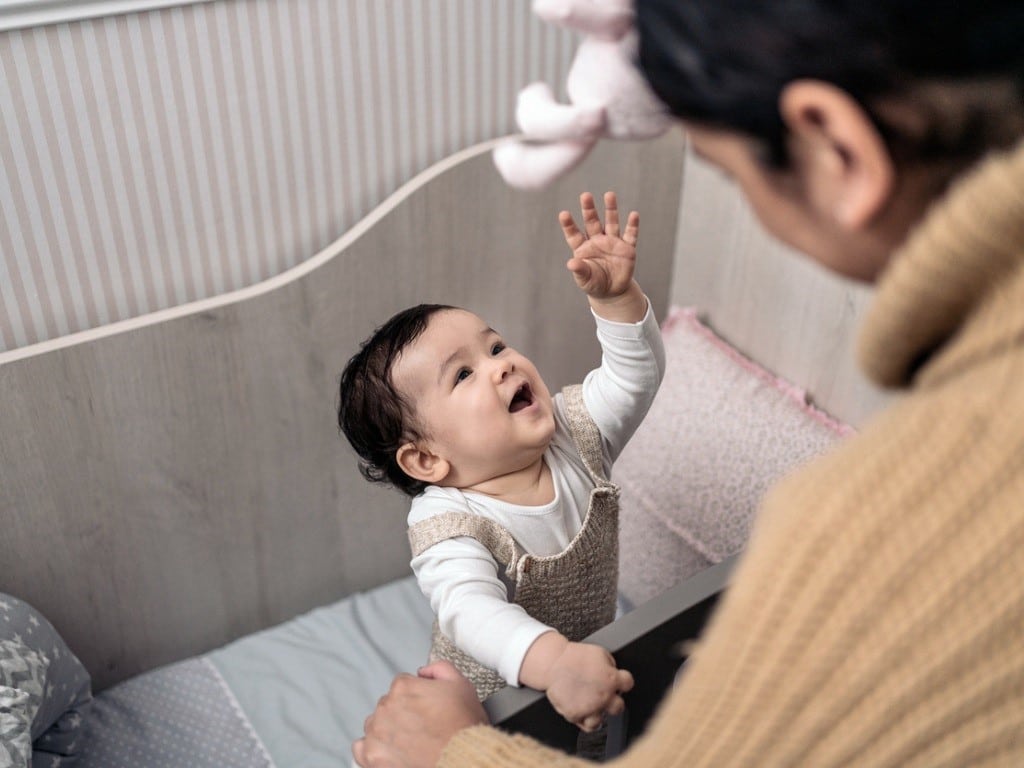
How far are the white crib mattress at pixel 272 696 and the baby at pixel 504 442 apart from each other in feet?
1.16

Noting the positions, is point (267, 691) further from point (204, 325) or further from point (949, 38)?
point (949, 38)

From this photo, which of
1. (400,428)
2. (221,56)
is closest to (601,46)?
(400,428)

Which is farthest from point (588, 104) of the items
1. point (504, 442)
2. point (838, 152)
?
point (504, 442)

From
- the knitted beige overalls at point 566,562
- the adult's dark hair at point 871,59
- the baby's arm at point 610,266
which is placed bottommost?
the knitted beige overalls at point 566,562

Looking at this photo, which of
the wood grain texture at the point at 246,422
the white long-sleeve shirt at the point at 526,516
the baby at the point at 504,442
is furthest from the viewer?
the wood grain texture at the point at 246,422

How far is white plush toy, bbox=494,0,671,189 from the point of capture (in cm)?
57

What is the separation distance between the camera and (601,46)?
0.59 meters

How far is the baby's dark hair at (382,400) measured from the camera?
978 millimetres

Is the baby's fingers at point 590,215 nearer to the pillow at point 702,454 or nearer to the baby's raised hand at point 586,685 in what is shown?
the baby's raised hand at point 586,685

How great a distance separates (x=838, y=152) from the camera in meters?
0.41

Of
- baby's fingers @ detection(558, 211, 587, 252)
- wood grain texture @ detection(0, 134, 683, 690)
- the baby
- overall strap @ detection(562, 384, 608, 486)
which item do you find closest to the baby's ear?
the baby

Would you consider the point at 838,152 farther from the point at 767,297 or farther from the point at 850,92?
the point at 767,297

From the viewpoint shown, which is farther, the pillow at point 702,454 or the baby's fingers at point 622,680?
the pillow at point 702,454

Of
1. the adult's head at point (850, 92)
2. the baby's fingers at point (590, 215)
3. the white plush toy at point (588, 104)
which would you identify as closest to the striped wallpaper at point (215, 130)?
the baby's fingers at point (590, 215)
